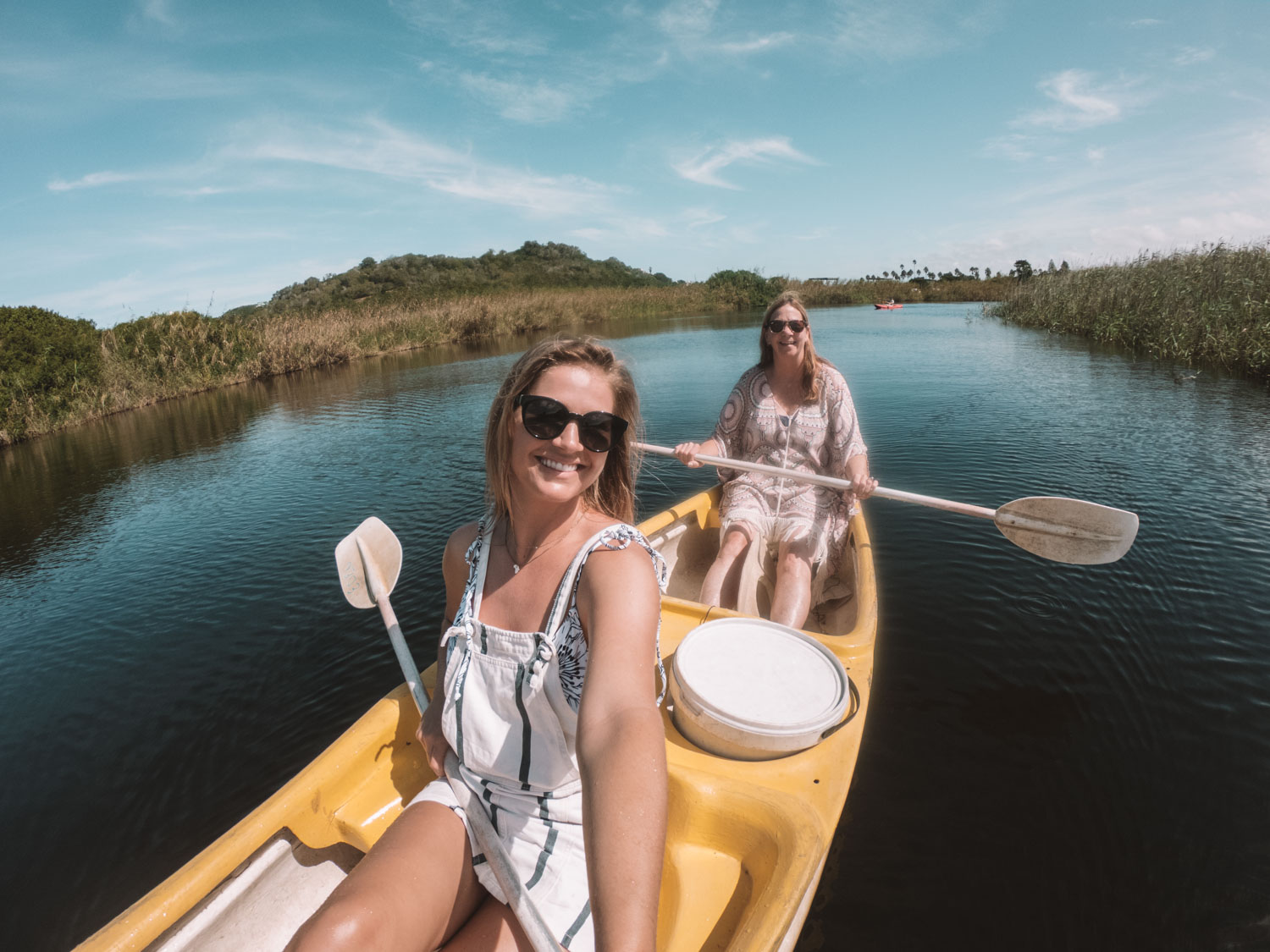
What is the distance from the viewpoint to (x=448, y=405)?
492 inches

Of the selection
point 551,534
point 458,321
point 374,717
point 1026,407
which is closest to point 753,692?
point 551,534

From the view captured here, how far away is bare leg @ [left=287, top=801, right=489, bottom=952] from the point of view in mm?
1180

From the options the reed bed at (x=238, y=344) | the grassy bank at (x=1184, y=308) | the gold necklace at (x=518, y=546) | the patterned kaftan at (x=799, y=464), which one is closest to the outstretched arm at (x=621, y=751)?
the gold necklace at (x=518, y=546)

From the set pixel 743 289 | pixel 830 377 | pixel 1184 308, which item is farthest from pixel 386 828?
pixel 743 289

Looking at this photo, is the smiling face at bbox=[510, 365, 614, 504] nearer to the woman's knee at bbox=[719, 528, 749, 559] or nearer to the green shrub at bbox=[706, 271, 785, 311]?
the woman's knee at bbox=[719, 528, 749, 559]

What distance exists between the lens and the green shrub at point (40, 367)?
11625 millimetres

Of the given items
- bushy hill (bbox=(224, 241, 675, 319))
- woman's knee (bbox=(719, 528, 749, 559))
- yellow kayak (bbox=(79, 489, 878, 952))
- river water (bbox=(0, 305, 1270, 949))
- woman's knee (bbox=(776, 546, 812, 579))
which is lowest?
river water (bbox=(0, 305, 1270, 949))

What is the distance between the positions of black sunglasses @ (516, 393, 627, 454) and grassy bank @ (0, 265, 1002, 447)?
1494 cm

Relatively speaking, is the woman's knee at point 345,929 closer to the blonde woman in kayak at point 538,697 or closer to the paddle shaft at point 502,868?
the blonde woman in kayak at point 538,697

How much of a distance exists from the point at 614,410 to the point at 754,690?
44.3 inches

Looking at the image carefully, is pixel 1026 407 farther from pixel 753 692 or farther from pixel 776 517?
pixel 753 692

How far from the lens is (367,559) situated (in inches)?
109

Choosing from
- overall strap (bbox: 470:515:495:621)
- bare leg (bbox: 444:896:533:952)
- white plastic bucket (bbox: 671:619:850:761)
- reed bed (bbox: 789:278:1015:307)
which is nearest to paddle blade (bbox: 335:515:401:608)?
overall strap (bbox: 470:515:495:621)

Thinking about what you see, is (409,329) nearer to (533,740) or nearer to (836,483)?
(836,483)
